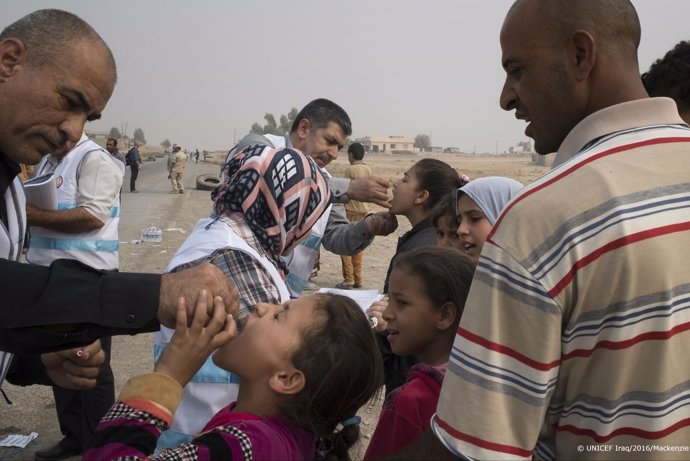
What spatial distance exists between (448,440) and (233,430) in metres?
0.69

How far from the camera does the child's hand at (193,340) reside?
1.67m

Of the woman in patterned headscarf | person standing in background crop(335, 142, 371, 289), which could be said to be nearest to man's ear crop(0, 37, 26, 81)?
the woman in patterned headscarf

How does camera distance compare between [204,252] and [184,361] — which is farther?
[204,252]

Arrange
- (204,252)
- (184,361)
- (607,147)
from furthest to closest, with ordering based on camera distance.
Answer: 1. (204,252)
2. (184,361)
3. (607,147)

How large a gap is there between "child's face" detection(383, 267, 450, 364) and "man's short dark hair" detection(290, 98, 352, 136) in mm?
2050

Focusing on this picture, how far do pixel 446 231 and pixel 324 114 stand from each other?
134 cm

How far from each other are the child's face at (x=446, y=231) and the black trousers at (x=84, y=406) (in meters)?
2.33

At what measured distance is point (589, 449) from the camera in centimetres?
138

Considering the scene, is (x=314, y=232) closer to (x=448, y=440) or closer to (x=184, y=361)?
(x=184, y=361)

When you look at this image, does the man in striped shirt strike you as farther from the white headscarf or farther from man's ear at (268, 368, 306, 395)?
the white headscarf

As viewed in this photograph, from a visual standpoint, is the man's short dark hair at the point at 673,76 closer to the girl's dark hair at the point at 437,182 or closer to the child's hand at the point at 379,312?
the girl's dark hair at the point at 437,182

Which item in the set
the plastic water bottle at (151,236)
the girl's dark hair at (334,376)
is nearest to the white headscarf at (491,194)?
the girl's dark hair at (334,376)

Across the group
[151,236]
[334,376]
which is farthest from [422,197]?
[151,236]

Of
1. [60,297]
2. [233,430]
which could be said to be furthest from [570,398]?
[60,297]
